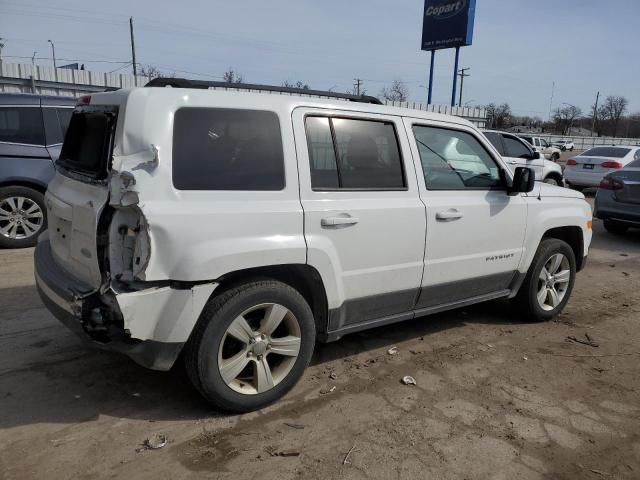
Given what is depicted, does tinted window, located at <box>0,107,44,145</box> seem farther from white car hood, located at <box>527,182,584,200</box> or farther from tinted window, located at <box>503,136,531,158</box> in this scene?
tinted window, located at <box>503,136,531,158</box>

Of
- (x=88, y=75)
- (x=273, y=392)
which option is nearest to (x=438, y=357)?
(x=273, y=392)

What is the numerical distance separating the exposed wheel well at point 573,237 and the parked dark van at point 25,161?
20.7 ft

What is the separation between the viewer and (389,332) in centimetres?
456

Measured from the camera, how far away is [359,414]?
3195 millimetres

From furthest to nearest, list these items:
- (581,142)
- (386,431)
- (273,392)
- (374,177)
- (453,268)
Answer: (581,142) < (453,268) < (374,177) < (273,392) < (386,431)

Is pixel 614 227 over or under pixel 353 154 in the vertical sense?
under

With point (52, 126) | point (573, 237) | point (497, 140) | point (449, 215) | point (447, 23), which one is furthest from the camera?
point (447, 23)

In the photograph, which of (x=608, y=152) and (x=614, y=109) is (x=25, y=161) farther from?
(x=614, y=109)

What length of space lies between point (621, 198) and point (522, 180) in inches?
245

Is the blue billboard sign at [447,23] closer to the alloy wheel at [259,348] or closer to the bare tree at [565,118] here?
the alloy wheel at [259,348]

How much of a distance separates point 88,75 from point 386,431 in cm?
1625

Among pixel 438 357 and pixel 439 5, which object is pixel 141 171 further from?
pixel 439 5

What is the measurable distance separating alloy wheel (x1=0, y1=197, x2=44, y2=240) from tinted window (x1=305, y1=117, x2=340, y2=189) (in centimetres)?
521

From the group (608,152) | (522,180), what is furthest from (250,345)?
(608,152)
